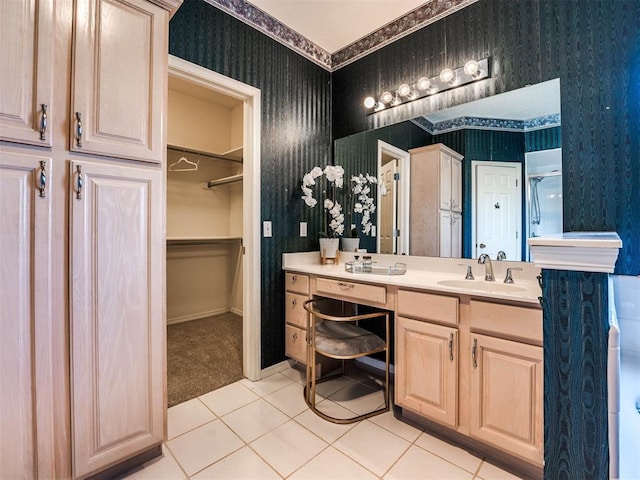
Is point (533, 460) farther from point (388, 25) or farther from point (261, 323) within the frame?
point (388, 25)

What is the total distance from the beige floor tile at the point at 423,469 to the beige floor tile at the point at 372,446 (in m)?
0.04

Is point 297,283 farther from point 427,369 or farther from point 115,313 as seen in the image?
point 115,313

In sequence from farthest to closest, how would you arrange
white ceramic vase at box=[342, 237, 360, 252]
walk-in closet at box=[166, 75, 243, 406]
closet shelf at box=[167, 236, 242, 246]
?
walk-in closet at box=[166, 75, 243, 406] → closet shelf at box=[167, 236, 242, 246] → white ceramic vase at box=[342, 237, 360, 252]

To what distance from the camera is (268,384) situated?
2.21m

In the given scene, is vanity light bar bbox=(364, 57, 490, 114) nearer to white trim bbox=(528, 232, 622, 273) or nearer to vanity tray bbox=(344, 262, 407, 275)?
vanity tray bbox=(344, 262, 407, 275)

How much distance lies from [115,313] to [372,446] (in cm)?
140

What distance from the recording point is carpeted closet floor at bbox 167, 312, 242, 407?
216 centimetres

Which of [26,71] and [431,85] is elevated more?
[431,85]

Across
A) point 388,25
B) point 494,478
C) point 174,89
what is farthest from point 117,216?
point 174,89

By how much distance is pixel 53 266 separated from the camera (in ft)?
3.77

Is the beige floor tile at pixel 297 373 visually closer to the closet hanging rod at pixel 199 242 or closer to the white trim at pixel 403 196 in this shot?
the white trim at pixel 403 196

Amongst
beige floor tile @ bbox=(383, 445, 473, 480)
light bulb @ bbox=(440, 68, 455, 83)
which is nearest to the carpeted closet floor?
beige floor tile @ bbox=(383, 445, 473, 480)

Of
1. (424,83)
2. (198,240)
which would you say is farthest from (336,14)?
(198,240)

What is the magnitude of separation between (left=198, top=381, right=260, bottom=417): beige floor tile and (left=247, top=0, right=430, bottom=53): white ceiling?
9.09 ft
